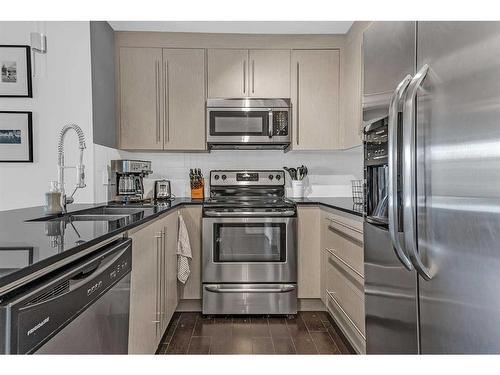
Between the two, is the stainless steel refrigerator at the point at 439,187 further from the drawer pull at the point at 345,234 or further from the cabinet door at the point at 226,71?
the cabinet door at the point at 226,71

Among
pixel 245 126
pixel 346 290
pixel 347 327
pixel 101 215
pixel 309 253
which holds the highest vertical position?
pixel 245 126

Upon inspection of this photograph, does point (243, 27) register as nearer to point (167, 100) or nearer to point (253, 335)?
point (167, 100)

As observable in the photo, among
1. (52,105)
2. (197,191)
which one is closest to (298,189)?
(197,191)

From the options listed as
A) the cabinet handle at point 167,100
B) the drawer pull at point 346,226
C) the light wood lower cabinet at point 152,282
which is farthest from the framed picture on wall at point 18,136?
the drawer pull at point 346,226

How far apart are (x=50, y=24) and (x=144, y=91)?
822mm

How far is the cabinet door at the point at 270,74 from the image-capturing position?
3.25m

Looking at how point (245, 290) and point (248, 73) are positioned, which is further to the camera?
point (248, 73)

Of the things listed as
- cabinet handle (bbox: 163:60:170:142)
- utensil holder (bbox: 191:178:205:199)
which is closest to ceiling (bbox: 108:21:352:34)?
cabinet handle (bbox: 163:60:170:142)

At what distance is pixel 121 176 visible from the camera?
305 cm

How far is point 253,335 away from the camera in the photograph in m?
2.60

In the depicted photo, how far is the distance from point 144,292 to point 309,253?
5.14ft

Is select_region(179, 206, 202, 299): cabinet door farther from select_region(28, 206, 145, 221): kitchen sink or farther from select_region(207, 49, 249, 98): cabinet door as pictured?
select_region(207, 49, 249, 98): cabinet door

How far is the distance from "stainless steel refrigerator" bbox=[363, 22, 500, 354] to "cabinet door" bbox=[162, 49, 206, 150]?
6.60 ft
